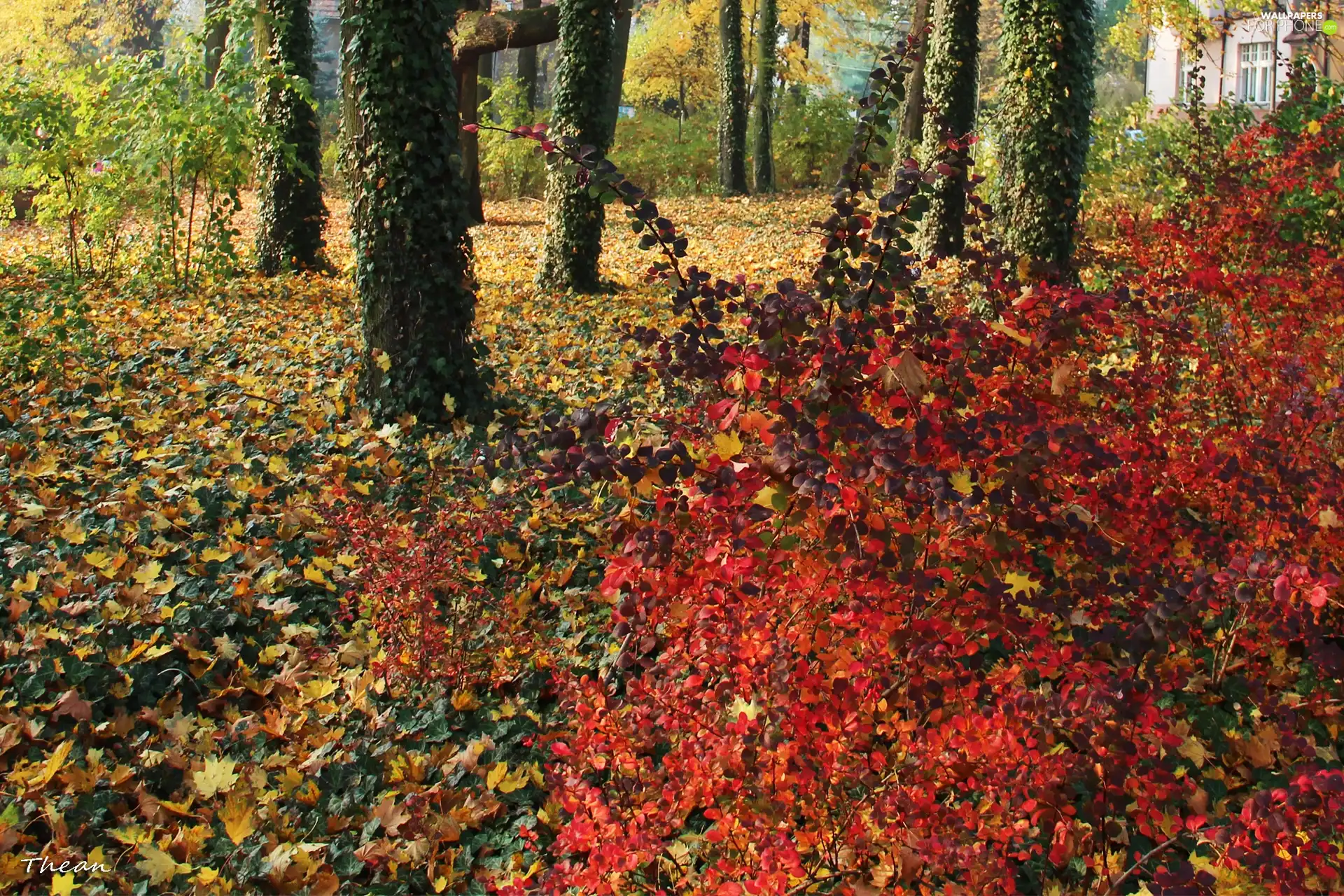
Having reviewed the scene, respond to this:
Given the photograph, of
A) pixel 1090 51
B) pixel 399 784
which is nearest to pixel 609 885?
pixel 399 784

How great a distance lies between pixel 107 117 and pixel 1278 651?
390 inches

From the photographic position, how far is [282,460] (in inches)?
205

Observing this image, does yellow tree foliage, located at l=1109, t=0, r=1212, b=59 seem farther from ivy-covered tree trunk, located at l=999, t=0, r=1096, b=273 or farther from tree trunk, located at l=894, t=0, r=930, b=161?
ivy-covered tree trunk, located at l=999, t=0, r=1096, b=273

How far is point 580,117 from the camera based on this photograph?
936cm

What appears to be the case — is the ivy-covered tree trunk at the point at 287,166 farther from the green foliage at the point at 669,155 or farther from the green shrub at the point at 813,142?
the green shrub at the point at 813,142

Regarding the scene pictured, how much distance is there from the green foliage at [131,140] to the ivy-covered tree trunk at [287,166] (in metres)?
0.52

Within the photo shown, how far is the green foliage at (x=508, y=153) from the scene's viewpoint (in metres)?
20.6

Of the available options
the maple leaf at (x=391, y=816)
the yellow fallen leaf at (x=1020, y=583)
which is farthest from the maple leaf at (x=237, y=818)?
the yellow fallen leaf at (x=1020, y=583)

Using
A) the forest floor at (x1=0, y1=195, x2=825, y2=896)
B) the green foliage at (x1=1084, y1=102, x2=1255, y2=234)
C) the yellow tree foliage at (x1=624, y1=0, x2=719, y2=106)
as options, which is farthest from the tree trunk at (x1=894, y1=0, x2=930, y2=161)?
the yellow tree foliage at (x1=624, y1=0, x2=719, y2=106)

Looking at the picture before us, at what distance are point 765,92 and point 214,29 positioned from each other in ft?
35.2

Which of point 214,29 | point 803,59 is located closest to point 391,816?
point 214,29

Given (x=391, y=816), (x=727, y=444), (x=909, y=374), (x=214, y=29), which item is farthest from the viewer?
(x=214, y=29)

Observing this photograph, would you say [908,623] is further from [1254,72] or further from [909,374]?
[1254,72]

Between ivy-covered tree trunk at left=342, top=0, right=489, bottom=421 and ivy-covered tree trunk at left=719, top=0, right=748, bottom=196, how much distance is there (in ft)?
45.9
